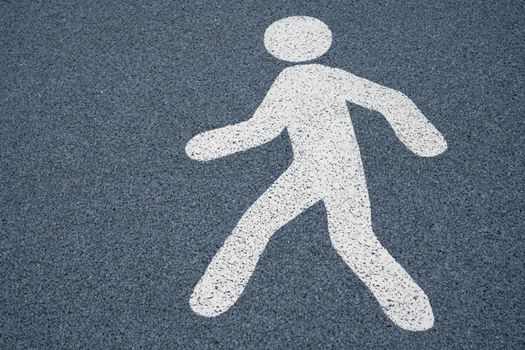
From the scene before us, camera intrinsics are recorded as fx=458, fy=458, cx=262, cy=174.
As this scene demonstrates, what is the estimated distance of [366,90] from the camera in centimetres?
258

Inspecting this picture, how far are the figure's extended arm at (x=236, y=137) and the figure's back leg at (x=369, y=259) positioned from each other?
1.63 ft

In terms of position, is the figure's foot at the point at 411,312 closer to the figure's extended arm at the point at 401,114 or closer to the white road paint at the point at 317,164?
the white road paint at the point at 317,164

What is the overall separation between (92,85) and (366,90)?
164 cm

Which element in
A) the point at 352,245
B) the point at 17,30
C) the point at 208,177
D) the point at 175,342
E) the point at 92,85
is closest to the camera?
the point at 175,342

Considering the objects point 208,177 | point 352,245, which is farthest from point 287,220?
point 208,177

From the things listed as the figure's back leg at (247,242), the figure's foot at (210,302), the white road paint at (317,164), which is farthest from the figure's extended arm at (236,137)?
the figure's foot at (210,302)

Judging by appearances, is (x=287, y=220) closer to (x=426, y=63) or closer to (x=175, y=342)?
(x=175, y=342)

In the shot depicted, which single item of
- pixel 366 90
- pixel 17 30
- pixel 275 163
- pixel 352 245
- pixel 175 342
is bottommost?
pixel 175 342

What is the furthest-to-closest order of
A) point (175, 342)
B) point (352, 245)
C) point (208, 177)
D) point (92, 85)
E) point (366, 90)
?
1. point (92, 85)
2. point (366, 90)
3. point (208, 177)
4. point (352, 245)
5. point (175, 342)

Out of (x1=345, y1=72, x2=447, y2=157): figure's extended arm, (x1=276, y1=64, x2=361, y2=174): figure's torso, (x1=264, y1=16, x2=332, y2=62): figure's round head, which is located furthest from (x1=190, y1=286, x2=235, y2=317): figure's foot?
(x1=264, y1=16, x2=332, y2=62): figure's round head

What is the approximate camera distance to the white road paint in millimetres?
1975

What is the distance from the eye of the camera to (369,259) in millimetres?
2027

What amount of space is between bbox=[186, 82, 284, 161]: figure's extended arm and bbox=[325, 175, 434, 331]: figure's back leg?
50 cm

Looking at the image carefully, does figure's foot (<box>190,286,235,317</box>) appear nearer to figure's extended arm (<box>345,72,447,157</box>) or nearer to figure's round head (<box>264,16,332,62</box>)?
figure's extended arm (<box>345,72,447,157</box>)
